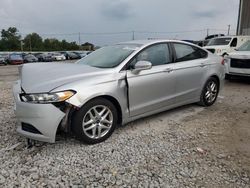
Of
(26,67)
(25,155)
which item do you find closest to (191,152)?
(25,155)

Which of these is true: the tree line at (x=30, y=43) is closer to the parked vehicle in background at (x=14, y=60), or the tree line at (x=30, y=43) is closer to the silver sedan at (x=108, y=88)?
the parked vehicle in background at (x=14, y=60)

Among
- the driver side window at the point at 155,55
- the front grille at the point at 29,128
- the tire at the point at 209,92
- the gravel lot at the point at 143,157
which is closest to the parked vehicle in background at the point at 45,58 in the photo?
the gravel lot at the point at 143,157

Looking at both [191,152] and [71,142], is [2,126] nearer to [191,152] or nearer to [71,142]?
[71,142]

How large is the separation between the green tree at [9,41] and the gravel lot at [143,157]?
2684 inches

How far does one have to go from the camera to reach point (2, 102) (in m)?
6.27

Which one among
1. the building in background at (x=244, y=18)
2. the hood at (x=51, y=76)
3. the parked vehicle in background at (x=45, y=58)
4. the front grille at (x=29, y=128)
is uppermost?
the building in background at (x=244, y=18)

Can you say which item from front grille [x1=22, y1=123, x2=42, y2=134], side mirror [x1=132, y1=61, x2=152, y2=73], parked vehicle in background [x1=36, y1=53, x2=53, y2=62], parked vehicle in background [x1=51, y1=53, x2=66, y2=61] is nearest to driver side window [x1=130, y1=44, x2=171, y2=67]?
side mirror [x1=132, y1=61, x2=152, y2=73]

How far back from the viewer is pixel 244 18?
855 inches

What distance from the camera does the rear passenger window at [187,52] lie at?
193 inches

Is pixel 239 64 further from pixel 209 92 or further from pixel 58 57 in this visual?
pixel 58 57

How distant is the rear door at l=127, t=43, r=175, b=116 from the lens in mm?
4043

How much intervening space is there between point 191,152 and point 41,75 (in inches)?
93.6

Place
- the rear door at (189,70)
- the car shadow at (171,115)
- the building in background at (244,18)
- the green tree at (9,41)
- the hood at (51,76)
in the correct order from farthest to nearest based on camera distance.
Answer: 1. the green tree at (9,41)
2. the building in background at (244,18)
3. the rear door at (189,70)
4. the car shadow at (171,115)
5. the hood at (51,76)

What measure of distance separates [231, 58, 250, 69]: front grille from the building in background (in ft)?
46.7
